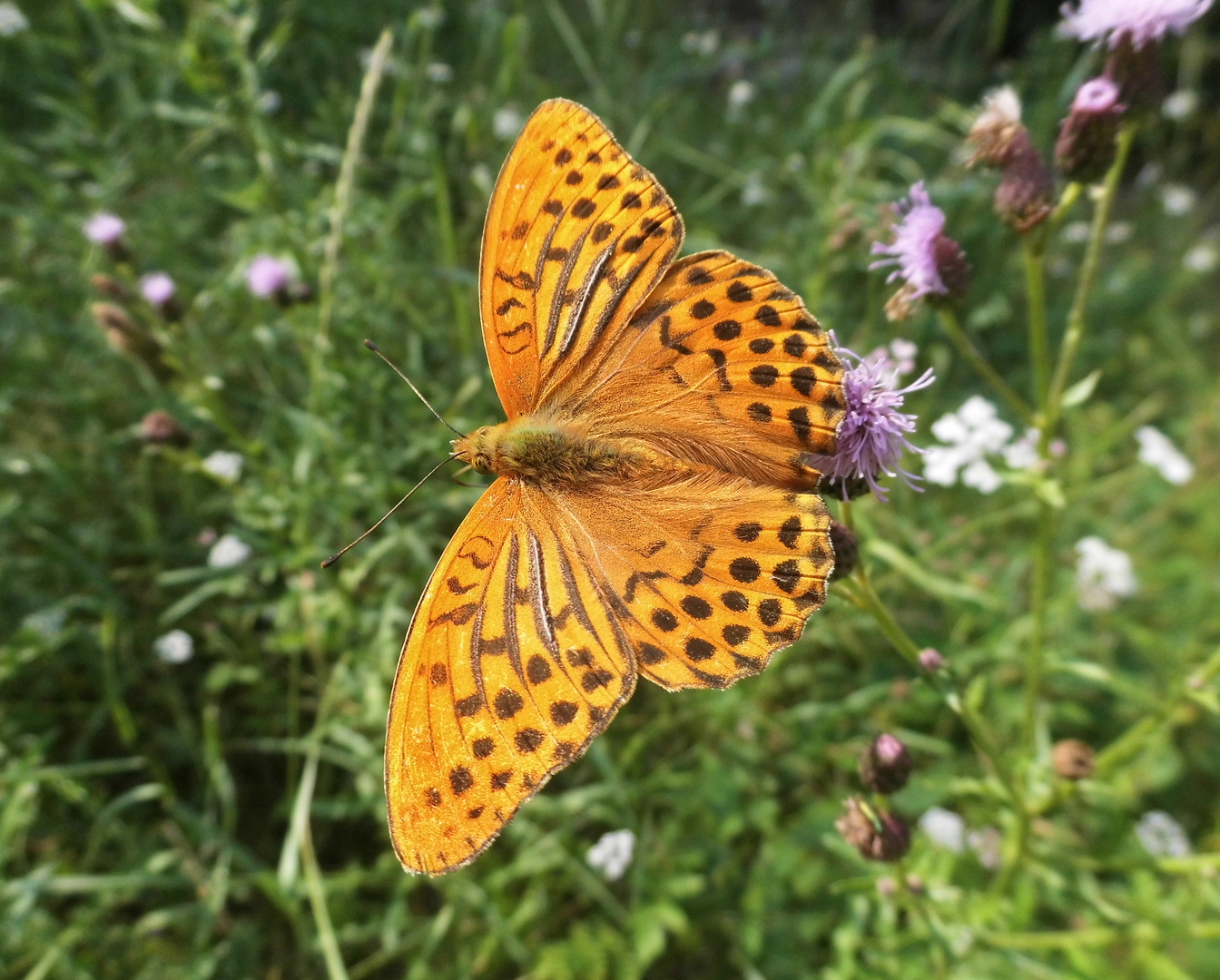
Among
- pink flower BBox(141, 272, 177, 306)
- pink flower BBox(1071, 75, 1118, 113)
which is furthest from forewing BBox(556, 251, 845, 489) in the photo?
pink flower BBox(141, 272, 177, 306)

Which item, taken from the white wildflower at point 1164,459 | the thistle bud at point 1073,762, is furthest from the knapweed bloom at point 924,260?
the white wildflower at point 1164,459

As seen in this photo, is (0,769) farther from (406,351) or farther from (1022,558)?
(1022,558)

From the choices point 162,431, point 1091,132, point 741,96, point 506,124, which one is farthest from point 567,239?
point 741,96

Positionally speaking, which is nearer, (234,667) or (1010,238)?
(234,667)

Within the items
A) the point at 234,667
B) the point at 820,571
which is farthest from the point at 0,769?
the point at 820,571

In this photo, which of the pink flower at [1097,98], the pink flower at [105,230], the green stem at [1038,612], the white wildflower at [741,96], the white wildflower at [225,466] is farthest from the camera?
the white wildflower at [741,96]

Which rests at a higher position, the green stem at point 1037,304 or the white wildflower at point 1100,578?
the green stem at point 1037,304

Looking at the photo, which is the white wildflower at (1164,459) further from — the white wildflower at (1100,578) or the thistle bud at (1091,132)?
the thistle bud at (1091,132)
